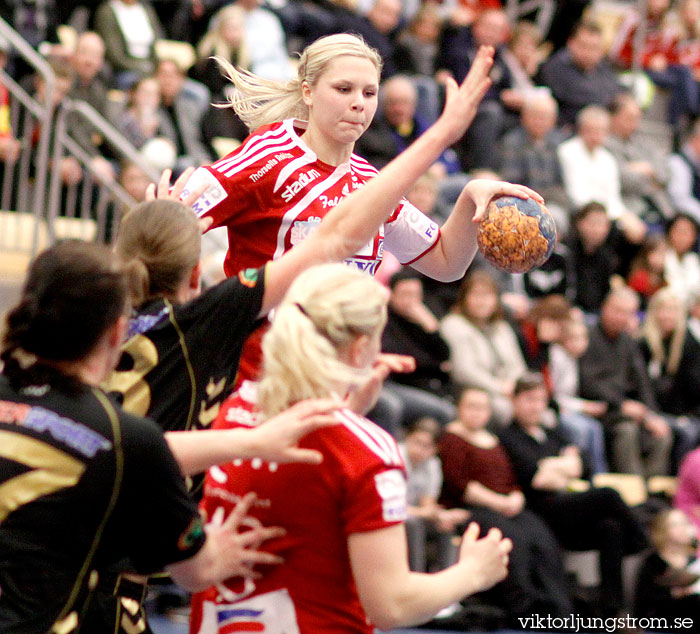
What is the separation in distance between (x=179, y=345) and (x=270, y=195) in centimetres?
107

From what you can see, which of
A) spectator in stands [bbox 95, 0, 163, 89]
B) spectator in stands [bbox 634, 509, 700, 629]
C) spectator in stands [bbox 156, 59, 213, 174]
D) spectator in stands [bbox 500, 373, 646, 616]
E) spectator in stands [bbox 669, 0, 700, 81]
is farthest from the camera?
spectator in stands [bbox 669, 0, 700, 81]

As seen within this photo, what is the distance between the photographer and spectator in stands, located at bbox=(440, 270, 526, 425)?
8.80m

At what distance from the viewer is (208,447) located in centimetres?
256

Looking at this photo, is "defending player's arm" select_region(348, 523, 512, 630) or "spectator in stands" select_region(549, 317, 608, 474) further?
"spectator in stands" select_region(549, 317, 608, 474)

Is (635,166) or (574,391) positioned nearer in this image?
(574,391)

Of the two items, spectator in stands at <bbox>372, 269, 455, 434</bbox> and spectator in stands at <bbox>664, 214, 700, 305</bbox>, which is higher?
spectator in stands at <bbox>664, 214, 700, 305</bbox>

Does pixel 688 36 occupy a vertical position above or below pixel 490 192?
above

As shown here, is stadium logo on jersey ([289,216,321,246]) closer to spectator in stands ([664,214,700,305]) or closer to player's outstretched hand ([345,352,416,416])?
player's outstretched hand ([345,352,416,416])

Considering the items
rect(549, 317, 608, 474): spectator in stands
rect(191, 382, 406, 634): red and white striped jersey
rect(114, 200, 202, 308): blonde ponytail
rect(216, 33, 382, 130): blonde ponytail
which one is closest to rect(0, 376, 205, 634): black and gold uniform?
rect(191, 382, 406, 634): red and white striped jersey

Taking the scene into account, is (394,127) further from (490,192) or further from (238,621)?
(238,621)

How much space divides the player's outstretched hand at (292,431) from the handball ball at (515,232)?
1374 mm

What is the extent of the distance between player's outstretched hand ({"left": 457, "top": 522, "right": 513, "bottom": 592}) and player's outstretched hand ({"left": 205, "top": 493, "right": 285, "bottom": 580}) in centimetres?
44

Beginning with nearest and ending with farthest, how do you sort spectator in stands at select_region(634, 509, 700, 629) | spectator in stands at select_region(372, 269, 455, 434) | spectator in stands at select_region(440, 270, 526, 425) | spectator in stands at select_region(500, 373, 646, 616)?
spectator in stands at select_region(634, 509, 700, 629)
spectator in stands at select_region(500, 373, 646, 616)
spectator in stands at select_region(372, 269, 455, 434)
spectator in stands at select_region(440, 270, 526, 425)

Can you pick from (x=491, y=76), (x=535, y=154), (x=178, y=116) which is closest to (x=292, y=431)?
(x=178, y=116)
